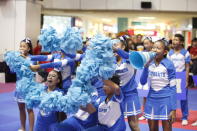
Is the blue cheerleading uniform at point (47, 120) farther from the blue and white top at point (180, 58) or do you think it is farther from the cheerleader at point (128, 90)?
the blue and white top at point (180, 58)

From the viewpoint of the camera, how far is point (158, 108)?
3.89 metres

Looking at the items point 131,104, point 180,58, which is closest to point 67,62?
point 131,104

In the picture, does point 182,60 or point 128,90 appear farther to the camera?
point 182,60

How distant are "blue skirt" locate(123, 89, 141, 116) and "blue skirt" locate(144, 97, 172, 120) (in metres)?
0.18

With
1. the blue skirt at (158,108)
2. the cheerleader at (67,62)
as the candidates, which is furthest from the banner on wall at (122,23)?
the blue skirt at (158,108)

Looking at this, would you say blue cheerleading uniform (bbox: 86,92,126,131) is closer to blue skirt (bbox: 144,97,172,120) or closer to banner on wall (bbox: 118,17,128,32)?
blue skirt (bbox: 144,97,172,120)

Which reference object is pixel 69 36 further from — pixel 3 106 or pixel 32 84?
pixel 3 106

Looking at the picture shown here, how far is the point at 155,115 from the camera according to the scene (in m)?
3.91

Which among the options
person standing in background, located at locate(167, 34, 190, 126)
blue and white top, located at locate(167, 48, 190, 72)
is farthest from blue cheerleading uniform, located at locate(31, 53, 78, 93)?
blue and white top, located at locate(167, 48, 190, 72)

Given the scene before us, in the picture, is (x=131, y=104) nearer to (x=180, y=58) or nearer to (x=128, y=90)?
(x=128, y=90)

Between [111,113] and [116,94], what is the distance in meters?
0.18

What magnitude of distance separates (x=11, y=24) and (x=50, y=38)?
8.67 metres

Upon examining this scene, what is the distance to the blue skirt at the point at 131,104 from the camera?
409cm

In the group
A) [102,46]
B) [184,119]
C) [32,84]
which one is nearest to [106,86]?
[102,46]
